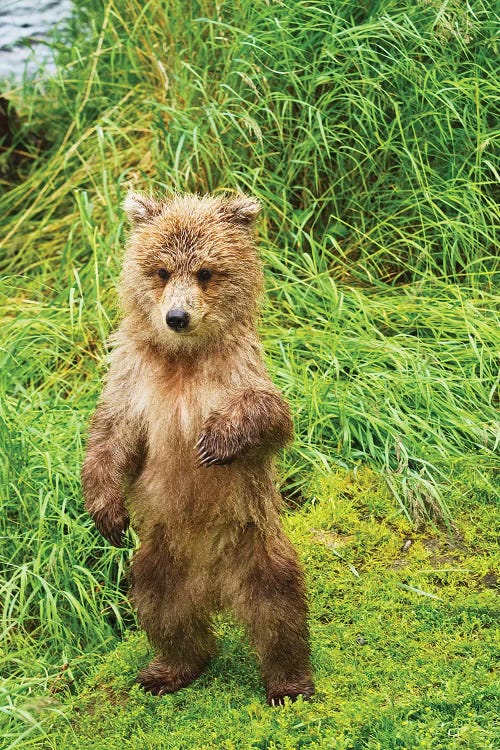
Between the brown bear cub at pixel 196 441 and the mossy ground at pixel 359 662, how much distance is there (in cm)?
20

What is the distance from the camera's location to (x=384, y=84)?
20.4ft

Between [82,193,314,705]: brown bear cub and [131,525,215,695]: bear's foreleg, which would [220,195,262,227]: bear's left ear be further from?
[131,525,215,695]: bear's foreleg

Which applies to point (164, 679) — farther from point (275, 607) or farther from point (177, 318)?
point (177, 318)

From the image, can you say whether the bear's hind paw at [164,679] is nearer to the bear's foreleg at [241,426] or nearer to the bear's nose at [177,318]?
the bear's foreleg at [241,426]

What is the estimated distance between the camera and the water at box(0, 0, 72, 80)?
8094 millimetres

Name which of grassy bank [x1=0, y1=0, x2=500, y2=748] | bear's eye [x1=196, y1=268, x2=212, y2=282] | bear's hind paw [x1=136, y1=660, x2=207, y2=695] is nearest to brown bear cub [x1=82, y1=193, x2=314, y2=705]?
bear's eye [x1=196, y1=268, x2=212, y2=282]

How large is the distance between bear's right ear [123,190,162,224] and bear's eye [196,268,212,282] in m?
0.32

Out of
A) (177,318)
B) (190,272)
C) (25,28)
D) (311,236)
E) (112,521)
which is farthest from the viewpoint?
(25,28)

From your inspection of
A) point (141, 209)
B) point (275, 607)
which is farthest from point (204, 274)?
point (275, 607)

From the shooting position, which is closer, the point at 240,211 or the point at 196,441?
the point at 196,441

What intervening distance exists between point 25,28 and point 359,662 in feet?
19.2

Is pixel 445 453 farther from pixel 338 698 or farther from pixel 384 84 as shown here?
pixel 384 84

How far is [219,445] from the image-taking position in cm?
336

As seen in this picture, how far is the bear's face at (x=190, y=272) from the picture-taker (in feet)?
11.4
